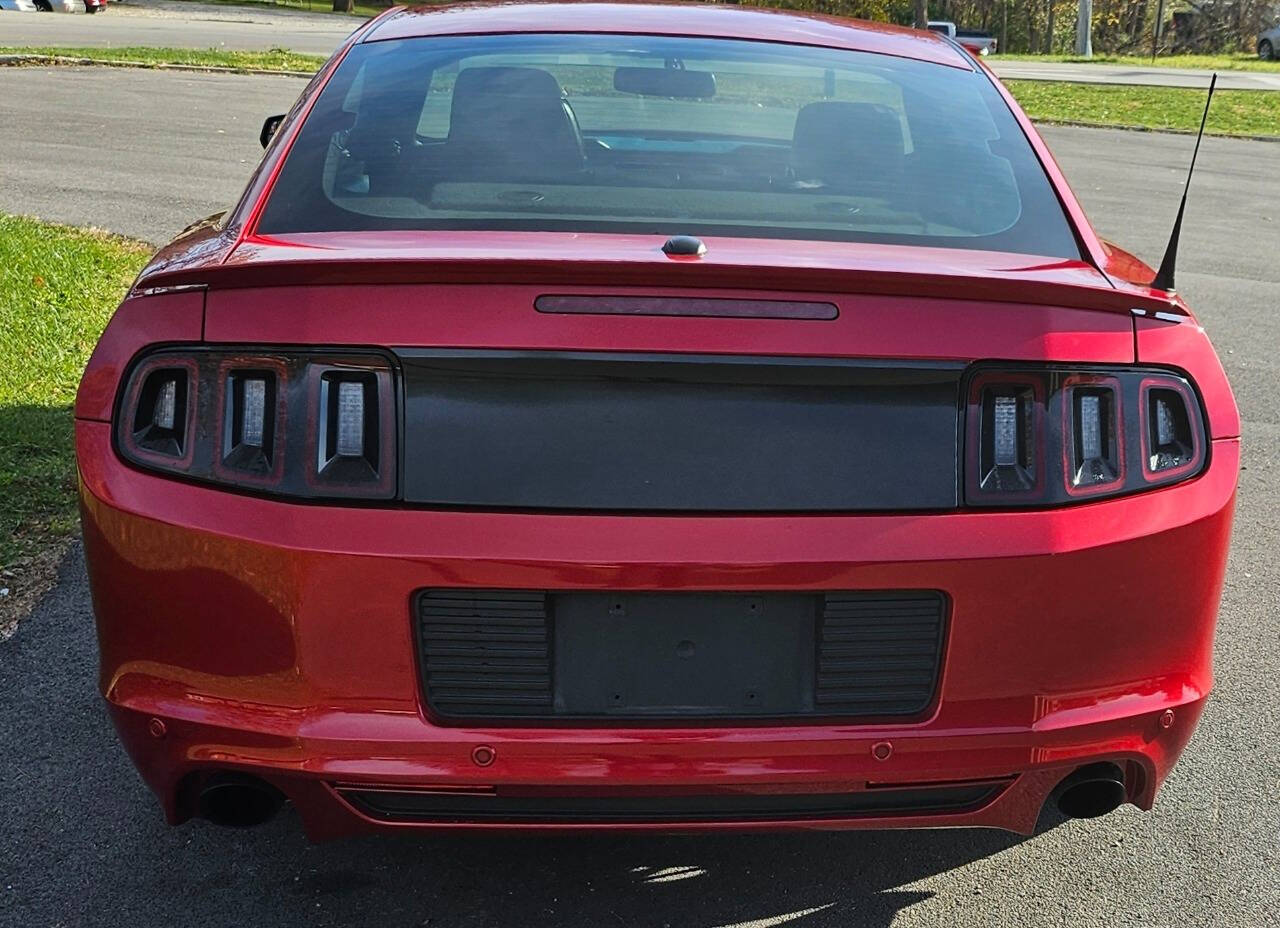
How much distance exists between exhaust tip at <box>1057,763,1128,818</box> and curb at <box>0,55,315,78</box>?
18.5 meters

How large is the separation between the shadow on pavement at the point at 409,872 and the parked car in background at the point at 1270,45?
47900mm

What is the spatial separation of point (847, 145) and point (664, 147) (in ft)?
1.56

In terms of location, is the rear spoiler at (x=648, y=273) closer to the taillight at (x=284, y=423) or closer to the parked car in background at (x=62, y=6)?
the taillight at (x=284, y=423)

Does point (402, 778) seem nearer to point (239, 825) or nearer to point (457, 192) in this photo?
point (239, 825)

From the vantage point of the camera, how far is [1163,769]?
2.56 m

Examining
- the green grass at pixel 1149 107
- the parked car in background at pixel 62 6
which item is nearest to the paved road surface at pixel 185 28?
the parked car in background at pixel 62 6

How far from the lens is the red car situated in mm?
2238

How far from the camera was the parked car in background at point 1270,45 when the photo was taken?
Answer: 45000 mm

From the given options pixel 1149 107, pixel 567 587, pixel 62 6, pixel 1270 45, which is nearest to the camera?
pixel 567 587

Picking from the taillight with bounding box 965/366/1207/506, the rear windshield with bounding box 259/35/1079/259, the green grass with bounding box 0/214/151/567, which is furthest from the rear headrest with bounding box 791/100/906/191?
the green grass with bounding box 0/214/151/567

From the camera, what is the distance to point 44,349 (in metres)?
6.56

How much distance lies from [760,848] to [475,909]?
24.5 inches

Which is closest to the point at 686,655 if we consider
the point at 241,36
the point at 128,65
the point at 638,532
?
the point at 638,532

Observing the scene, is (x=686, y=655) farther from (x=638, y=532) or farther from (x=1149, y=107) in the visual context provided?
(x=1149, y=107)
